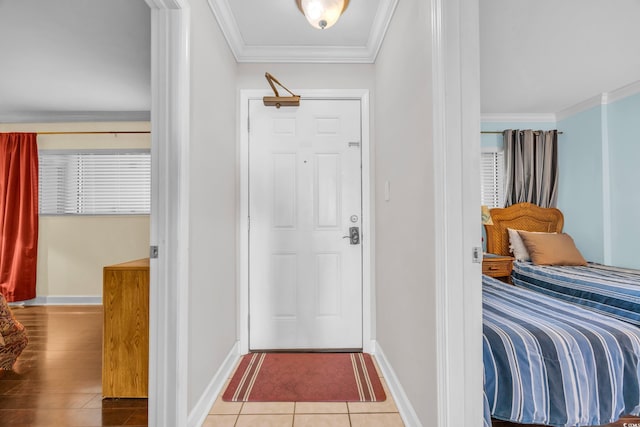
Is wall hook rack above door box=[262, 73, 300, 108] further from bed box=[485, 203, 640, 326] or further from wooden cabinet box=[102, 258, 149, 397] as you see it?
bed box=[485, 203, 640, 326]

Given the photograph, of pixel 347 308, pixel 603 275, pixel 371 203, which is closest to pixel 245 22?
pixel 371 203

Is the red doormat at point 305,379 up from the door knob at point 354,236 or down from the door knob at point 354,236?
down

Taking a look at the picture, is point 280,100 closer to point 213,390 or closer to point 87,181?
point 213,390

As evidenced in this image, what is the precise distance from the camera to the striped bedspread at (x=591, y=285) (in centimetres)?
201

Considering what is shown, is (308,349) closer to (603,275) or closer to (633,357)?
(633,357)

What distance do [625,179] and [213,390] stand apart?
4.46 m

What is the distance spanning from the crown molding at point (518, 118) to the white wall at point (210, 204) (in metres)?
3.10

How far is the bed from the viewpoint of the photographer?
2.06 meters

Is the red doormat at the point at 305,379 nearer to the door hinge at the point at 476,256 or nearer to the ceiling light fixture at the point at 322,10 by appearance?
the door hinge at the point at 476,256

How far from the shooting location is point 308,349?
253 cm

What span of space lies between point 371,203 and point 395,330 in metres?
1.01

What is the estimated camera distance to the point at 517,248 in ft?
10.8

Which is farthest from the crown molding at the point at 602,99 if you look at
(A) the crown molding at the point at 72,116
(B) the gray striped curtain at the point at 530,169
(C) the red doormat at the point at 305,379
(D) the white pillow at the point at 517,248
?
(A) the crown molding at the point at 72,116

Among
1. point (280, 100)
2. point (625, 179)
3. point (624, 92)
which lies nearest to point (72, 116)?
point (280, 100)
